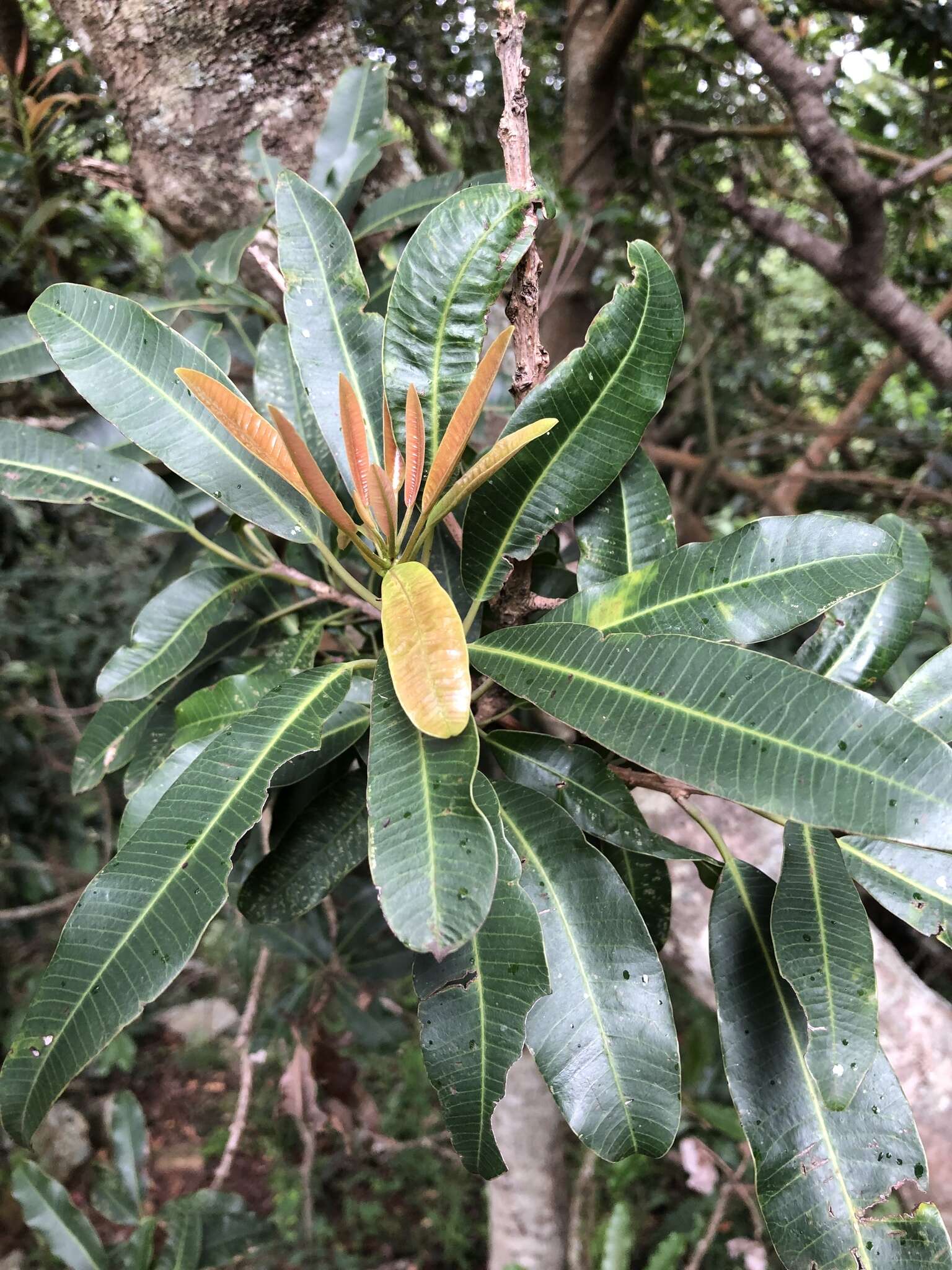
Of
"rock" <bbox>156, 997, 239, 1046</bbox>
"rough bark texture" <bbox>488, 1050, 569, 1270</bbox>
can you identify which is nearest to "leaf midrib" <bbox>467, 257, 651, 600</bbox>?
"rough bark texture" <bbox>488, 1050, 569, 1270</bbox>

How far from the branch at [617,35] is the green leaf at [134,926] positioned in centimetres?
181

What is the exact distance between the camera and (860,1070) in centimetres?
48

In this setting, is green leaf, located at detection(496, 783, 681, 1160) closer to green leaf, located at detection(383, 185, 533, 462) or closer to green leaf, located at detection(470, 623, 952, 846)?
green leaf, located at detection(470, 623, 952, 846)

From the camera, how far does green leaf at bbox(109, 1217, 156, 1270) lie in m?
1.12

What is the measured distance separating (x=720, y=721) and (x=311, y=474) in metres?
0.32

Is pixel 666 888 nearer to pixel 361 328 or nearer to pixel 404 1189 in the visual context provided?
pixel 361 328

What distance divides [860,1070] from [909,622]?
37 cm

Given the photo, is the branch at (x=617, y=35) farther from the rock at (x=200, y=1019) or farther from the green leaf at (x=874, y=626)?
the rock at (x=200, y=1019)

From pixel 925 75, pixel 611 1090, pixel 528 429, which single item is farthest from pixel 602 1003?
pixel 925 75

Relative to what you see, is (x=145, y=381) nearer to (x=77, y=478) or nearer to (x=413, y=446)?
(x=77, y=478)

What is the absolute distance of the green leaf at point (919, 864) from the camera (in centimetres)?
58

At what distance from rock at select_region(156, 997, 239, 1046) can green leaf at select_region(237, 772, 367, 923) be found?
2556 mm

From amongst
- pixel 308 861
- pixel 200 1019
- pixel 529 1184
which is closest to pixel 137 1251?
pixel 529 1184

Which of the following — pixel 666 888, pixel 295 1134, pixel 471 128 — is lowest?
pixel 295 1134
